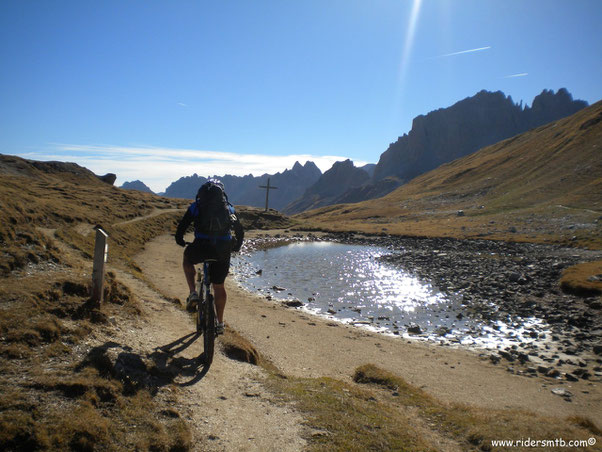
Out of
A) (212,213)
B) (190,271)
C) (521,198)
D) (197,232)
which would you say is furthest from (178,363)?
(521,198)

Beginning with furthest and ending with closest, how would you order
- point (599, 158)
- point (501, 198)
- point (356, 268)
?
point (501, 198), point (599, 158), point (356, 268)

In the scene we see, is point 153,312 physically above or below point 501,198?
below

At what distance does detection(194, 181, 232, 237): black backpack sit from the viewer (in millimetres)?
8398

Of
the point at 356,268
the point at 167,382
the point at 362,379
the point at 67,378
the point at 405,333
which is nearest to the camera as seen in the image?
the point at 67,378

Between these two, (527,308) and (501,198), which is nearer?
(527,308)

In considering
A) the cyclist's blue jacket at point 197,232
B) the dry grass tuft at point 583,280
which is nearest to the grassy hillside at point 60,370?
the cyclist's blue jacket at point 197,232

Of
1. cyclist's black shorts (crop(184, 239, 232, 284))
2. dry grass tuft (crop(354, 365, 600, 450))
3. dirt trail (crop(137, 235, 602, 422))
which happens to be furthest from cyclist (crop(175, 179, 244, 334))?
dry grass tuft (crop(354, 365, 600, 450))

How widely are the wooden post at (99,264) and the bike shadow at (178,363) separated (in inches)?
90.6

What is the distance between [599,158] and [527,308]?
106 metres

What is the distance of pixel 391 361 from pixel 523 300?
55.1 feet

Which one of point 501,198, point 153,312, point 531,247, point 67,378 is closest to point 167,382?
point 67,378

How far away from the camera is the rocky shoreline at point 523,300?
16828mm

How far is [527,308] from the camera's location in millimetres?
25062

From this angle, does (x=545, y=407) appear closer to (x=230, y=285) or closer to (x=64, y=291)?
(x=64, y=291)
